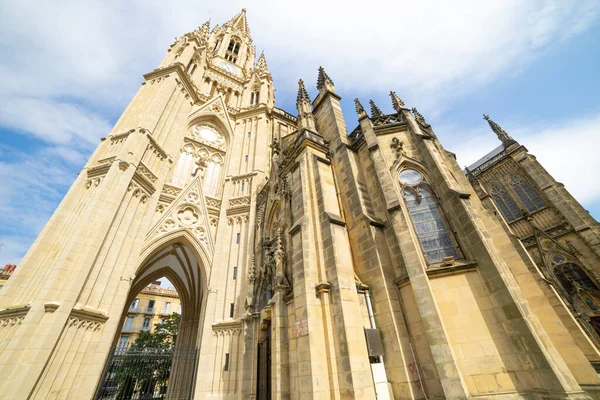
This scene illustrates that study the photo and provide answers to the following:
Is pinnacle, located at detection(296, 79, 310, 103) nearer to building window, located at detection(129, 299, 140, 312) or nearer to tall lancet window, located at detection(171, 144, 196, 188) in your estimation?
tall lancet window, located at detection(171, 144, 196, 188)

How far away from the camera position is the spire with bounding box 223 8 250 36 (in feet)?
111

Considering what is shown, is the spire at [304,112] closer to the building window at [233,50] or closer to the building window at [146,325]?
the building window at [233,50]

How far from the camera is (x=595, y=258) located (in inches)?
568

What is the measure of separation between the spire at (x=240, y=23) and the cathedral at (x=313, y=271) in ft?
71.8

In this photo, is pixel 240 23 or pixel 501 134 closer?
pixel 501 134

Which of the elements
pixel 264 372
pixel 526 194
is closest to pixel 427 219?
pixel 264 372

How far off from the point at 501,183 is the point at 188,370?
28.1 m

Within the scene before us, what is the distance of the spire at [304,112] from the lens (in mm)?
10227

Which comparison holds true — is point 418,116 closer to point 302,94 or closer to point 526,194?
point 302,94

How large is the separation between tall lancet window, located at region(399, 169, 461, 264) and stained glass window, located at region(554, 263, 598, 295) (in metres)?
15.5

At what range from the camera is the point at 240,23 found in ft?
118

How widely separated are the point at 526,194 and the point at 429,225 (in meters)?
20.0

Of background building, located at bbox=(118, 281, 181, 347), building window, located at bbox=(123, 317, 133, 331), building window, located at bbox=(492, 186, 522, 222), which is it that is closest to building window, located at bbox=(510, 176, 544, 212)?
building window, located at bbox=(492, 186, 522, 222)

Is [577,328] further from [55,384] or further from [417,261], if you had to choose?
[55,384]
